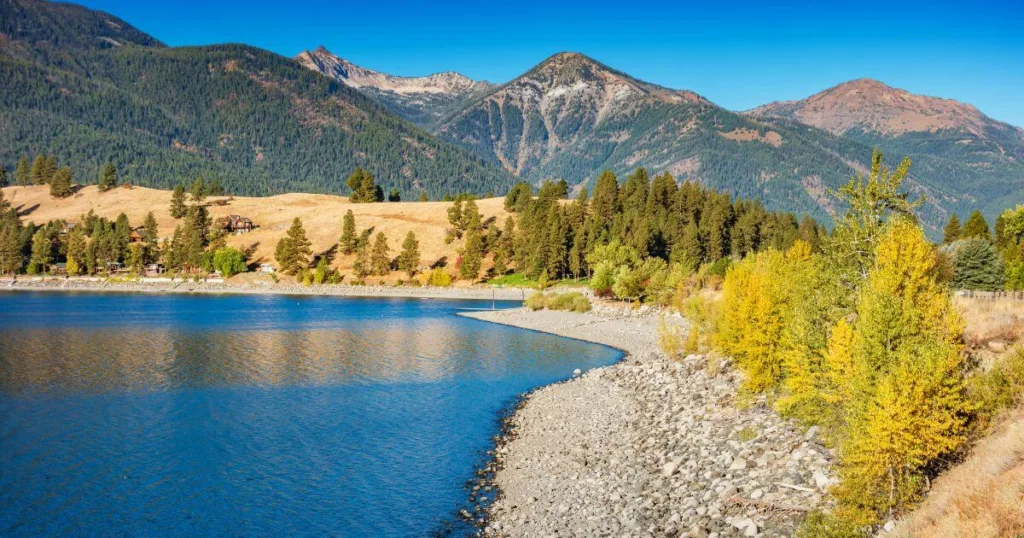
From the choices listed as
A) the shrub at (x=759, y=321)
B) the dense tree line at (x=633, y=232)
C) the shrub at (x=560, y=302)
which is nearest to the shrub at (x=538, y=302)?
the shrub at (x=560, y=302)

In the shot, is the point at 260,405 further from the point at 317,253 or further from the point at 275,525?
the point at 317,253

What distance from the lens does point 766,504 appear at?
2139 centimetres

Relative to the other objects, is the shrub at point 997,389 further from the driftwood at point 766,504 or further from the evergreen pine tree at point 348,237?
the evergreen pine tree at point 348,237

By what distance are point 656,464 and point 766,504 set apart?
7.74 m

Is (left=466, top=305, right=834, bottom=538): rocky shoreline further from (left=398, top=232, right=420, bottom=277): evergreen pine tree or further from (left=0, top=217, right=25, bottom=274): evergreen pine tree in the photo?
(left=0, top=217, right=25, bottom=274): evergreen pine tree

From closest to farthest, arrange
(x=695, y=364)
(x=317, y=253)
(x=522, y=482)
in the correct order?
(x=522, y=482) → (x=695, y=364) → (x=317, y=253)

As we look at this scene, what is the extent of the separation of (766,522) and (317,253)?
162m

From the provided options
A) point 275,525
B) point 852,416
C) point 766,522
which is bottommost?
point 275,525

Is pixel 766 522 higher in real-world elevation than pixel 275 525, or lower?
higher

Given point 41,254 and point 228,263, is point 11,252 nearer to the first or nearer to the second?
point 41,254

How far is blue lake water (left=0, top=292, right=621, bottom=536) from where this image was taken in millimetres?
26172

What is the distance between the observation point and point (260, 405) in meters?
43.4

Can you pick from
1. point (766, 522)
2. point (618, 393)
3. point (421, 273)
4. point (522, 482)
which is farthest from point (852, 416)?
point (421, 273)

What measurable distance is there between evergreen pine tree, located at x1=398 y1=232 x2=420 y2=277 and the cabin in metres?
59.5
